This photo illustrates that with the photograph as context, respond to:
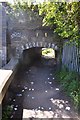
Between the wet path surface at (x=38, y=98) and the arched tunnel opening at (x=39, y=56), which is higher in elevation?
the arched tunnel opening at (x=39, y=56)

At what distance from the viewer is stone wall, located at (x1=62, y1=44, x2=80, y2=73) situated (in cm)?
283

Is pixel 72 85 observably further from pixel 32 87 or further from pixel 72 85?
pixel 32 87

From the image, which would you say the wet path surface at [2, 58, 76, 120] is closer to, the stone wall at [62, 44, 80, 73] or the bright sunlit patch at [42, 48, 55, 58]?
the stone wall at [62, 44, 80, 73]

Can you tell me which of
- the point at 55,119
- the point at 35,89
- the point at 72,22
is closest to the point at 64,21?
the point at 72,22

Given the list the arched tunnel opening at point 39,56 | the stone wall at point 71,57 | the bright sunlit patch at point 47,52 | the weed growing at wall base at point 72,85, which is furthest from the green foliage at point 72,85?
the bright sunlit patch at point 47,52

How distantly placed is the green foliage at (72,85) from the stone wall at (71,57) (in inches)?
4.8

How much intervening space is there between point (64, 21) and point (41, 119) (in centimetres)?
113

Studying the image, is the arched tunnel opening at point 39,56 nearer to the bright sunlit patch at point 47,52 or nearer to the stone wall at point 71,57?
the bright sunlit patch at point 47,52

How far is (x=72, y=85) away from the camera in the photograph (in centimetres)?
246

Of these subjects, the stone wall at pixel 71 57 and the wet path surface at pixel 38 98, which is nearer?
the wet path surface at pixel 38 98

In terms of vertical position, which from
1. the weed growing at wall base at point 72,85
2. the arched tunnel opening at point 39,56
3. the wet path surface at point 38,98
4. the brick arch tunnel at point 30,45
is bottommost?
the wet path surface at point 38,98

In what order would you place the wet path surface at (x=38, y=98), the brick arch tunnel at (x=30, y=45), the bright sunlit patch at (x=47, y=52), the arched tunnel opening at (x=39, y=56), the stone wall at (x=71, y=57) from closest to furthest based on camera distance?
the wet path surface at (x=38, y=98)
the stone wall at (x=71, y=57)
the brick arch tunnel at (x=30, y=45)
the arched tunnel opening at (x=39, y=56)
the bright sunlit patch at (x=47, y=52)

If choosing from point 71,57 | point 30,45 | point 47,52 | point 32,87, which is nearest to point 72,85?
point 32,87

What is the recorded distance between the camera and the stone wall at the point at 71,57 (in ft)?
9.29
